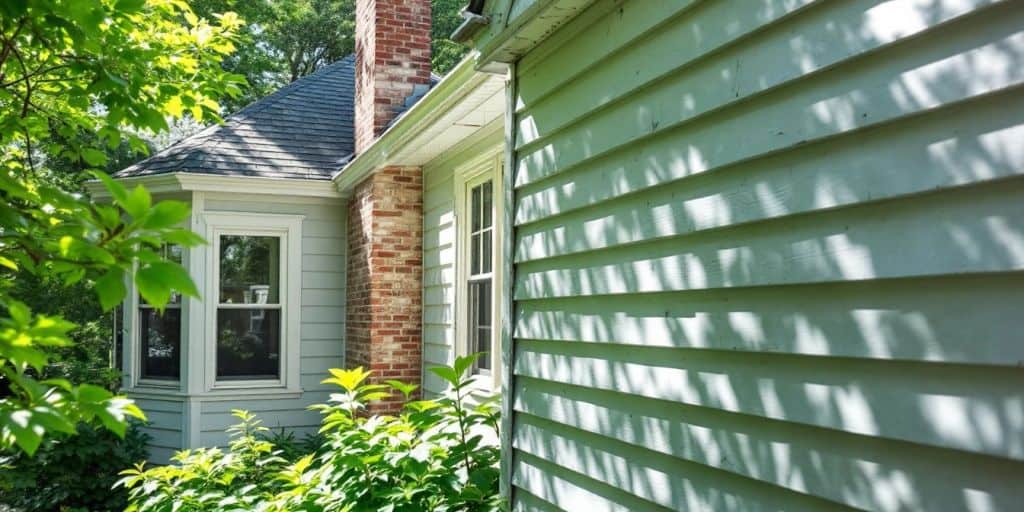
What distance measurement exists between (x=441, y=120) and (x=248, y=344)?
475 cm

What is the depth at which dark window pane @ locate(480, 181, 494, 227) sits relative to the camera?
6.97m

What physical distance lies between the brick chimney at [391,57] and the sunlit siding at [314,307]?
128 cm

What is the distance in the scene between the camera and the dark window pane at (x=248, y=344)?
9.65m

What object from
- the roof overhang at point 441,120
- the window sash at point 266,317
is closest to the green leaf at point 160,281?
the roof overhang at point 441,120

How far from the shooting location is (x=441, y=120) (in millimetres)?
6449

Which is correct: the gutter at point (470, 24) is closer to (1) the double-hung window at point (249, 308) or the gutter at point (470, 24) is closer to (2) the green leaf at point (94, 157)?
(2) the green leaf at point (94, 157)

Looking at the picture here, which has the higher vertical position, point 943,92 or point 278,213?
point 278,213

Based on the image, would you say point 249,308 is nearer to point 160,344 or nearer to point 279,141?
point 160,344

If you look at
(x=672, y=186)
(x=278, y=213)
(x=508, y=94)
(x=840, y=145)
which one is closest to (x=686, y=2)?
(x=672, y=186)

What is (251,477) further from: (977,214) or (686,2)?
(977,214)

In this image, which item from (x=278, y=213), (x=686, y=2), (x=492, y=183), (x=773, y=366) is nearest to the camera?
(x=773, y=366)

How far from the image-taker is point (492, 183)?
6812 millimetres

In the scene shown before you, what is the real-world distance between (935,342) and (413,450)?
284 cm

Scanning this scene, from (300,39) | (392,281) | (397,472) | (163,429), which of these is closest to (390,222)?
(392,281)
